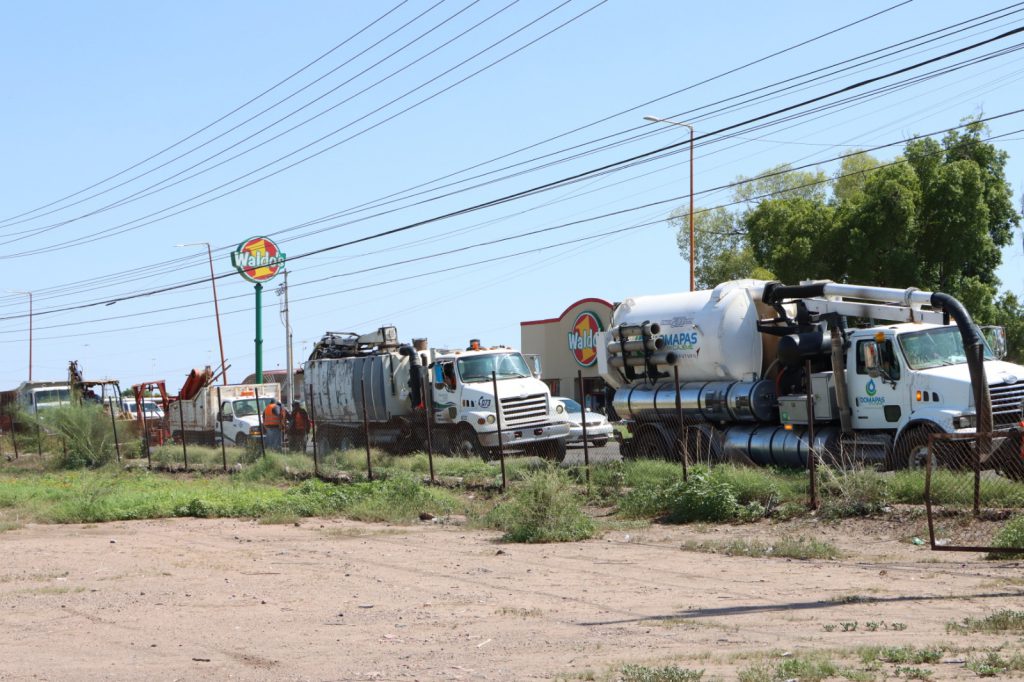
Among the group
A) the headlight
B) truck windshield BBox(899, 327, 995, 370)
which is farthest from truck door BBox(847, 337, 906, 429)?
the headlight

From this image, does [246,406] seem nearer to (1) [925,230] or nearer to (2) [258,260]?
(2) [258,260]

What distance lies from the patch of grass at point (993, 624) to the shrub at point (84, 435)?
30.9m

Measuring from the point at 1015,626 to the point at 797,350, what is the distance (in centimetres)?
1265

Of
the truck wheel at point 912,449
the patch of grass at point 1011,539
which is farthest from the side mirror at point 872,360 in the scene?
the patch of grass at point 1011,539

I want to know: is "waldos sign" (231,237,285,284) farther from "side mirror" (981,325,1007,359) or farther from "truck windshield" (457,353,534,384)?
"side mirror" (981,325,1007,359)

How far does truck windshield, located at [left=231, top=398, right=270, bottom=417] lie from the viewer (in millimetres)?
36438

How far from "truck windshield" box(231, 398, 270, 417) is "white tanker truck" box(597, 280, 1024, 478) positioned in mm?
15996

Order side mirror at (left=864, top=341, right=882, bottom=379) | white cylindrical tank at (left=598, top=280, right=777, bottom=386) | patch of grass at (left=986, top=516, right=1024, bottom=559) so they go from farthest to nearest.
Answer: white cylindrical tank at (left=598, top=280, right=777, bottom=386) → side mirror at (left=864, top=341, right=882, bottom=379) → patch of grass at (left=986, top=516, right=1024, bottom=559)

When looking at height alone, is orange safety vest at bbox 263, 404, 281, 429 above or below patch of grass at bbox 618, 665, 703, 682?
above

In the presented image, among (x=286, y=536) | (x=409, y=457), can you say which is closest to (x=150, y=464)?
(x=409, y=457)

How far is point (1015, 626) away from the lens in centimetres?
792

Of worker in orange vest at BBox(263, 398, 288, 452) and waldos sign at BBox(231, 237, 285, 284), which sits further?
waldos sign at BBox(231, 237, 285, 284)

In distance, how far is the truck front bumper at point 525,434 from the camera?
25312 millimetres

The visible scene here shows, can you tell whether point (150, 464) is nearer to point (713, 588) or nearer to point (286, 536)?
point (286, 536)
